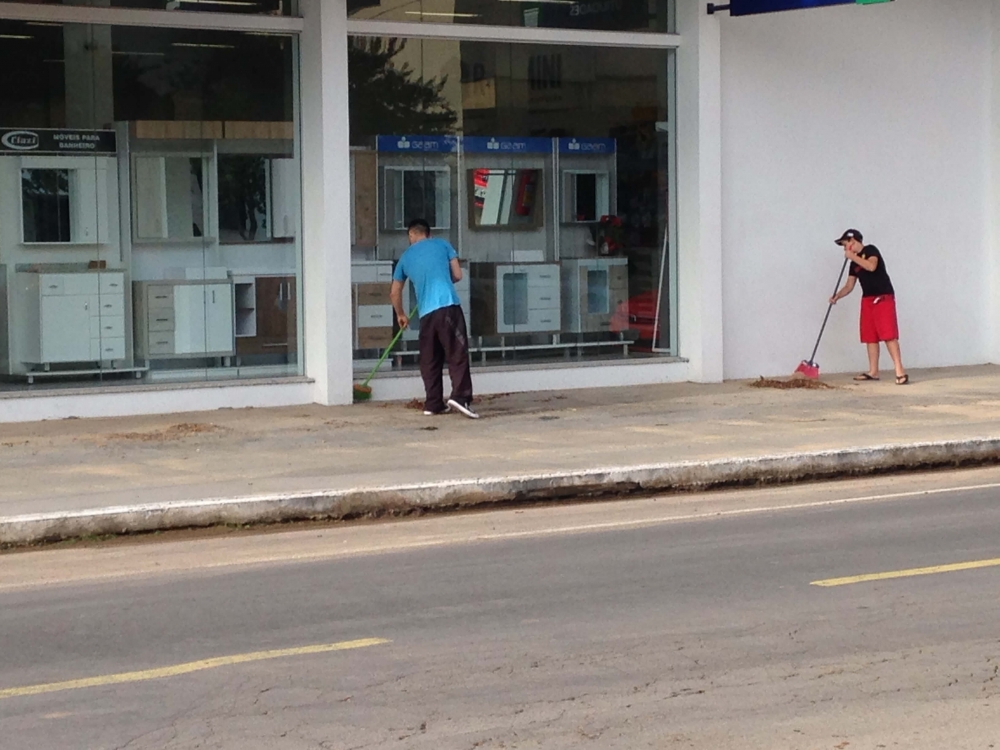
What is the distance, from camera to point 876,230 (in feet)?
63.0

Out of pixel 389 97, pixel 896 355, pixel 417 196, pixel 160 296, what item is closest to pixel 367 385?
pixel 417 196

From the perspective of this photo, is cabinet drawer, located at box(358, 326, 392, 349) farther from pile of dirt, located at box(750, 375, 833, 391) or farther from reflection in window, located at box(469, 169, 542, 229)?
pile of dirt, located at box(750, 375, 833, 391)

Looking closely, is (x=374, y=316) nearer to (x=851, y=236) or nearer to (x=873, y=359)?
(x=851, y=236)

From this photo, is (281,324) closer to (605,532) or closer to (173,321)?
(173,321)

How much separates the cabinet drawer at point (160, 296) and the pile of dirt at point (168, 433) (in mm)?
1615

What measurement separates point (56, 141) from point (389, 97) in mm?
3321

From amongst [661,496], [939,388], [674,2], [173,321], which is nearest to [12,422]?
[173,321]

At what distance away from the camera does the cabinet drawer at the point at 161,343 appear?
1576 cm

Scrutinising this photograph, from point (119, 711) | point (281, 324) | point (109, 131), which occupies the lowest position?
point (119, 711)

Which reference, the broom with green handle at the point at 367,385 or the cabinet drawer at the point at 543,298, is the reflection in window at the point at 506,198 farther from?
the broom with green handle at the point at 367,385

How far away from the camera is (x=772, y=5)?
54.9ft

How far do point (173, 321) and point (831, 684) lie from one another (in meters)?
10.6

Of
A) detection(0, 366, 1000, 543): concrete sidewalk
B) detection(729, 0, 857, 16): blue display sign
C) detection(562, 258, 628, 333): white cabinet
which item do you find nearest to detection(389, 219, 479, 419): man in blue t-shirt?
detection(0, 366, 1000, 543): concrete sidewalk

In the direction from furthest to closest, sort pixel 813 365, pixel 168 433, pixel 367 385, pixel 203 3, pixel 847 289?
pixel 813 365 < pixel 847 289 < pixel 367 385 < pixel 203 3 < pixel 168 433
